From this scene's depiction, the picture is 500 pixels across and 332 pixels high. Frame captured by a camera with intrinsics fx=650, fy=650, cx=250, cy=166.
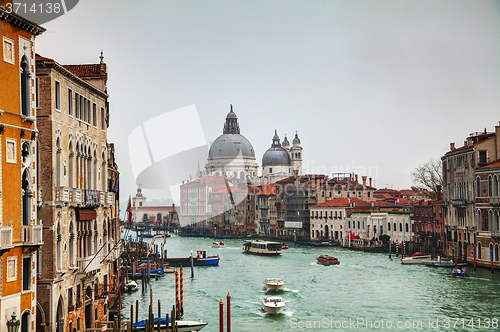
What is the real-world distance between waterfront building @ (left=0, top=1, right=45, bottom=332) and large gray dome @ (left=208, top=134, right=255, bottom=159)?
8992 cm

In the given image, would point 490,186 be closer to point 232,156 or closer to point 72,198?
point 72,198

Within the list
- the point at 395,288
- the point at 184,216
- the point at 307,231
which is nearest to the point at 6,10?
the point at 395,288

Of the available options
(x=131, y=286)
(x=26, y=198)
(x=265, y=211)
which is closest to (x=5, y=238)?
(x=26, y=198)

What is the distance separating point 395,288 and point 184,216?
71.0m

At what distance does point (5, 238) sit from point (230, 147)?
91386mm

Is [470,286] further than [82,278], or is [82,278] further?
[470,286]

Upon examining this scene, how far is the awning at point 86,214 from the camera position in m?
14.1

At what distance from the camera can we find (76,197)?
538 inches

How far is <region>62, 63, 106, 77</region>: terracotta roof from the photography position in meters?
17.3

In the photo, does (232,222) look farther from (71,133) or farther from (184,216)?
(71,133)

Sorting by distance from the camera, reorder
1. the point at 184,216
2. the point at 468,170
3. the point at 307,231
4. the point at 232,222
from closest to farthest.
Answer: the point at 468,170 → the point at 307,231 → the point at 232,222 → the point at 184,216

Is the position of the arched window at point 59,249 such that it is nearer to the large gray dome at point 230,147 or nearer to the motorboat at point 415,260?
the motorboat at point 415,260

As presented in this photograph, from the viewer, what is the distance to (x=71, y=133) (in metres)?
13.6

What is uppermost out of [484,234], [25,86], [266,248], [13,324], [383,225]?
[25,86]
